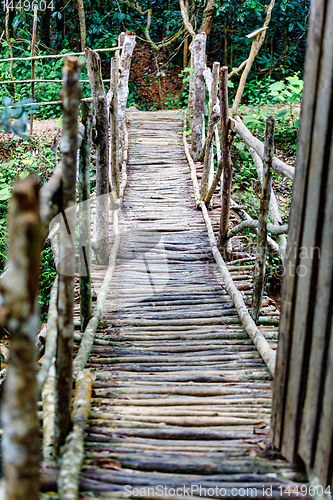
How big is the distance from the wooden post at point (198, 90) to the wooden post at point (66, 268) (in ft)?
15.7

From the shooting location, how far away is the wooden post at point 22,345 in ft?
3.01

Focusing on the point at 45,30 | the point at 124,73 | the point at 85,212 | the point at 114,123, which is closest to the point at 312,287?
the point at 85,212

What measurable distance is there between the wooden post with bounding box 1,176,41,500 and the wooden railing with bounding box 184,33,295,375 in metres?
1.45

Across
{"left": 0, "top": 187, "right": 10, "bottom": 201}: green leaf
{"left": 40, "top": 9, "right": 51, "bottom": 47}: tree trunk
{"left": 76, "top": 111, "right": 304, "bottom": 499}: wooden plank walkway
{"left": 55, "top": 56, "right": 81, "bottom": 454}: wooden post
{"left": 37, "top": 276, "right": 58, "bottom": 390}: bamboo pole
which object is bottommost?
{"left": 76, "top": 111, "right": 304, "bottom": 499}: wooden plank walkway

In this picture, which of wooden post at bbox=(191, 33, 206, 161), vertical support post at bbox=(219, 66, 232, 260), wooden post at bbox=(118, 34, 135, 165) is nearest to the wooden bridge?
vertical support post at bbox=(219, 66, 232, 260)

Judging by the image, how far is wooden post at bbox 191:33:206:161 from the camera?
6098 millimetres

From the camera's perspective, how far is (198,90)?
611cm

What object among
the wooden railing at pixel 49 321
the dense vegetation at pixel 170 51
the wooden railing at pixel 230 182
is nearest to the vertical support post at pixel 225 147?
the wooden railing at pixel 230 182

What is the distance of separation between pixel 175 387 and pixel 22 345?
1294 millimetres

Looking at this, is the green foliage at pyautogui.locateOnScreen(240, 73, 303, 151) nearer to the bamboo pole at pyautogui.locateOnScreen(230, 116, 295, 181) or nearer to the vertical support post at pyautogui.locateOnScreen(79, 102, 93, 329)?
the bamboo pole at pyautogui.locateOnScreen(230, 116, 295, 181)

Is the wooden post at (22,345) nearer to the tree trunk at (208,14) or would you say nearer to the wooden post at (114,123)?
the wooden post at (114,123)

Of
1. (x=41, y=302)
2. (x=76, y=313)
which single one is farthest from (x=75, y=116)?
(x=41, y=302)

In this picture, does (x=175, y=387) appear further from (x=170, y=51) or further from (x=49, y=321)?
(x=170, y=51)

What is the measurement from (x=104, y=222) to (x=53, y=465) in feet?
7.79
